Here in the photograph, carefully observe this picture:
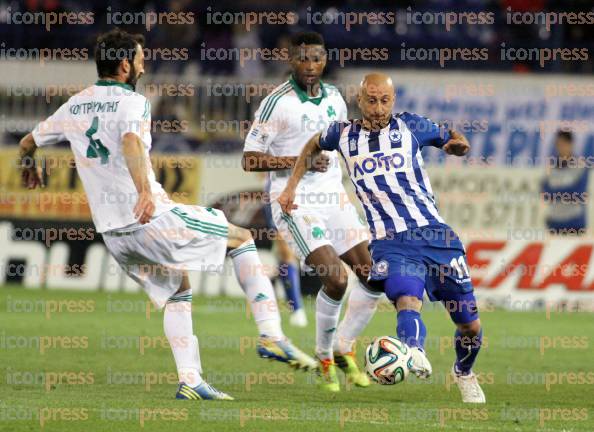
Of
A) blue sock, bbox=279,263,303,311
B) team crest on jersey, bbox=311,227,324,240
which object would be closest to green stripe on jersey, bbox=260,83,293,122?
team crest on jersey, bbox=311,227,324,240

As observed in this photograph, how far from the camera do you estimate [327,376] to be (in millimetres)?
10320

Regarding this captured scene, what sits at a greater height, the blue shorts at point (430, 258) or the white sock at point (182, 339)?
the blue shorts at point (430, 258)

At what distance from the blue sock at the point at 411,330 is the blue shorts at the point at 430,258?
1.24 ft

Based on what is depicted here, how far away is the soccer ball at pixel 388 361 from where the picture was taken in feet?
25.8

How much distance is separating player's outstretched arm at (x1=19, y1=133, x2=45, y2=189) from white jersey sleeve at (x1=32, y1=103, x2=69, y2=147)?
117 mm

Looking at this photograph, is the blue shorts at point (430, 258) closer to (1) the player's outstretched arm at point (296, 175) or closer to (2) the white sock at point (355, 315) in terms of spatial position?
(1) the player's outstretched arm at point (296, 175)

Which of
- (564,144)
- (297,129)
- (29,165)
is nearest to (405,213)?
(297,129)

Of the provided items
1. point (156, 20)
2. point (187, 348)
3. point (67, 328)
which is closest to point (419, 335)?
point (187, 348)

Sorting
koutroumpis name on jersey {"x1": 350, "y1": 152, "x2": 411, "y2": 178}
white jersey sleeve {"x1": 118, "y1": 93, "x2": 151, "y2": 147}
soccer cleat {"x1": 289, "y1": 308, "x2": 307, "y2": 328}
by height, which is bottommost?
soccer cleat {"x1": 289, "y1": 308, "x2": 307, "y2": 328}

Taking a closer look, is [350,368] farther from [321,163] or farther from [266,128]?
[266,128]

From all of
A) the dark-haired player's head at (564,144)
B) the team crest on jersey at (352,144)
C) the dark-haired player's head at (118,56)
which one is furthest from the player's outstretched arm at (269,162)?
the dark-haired player's head at (564,144)

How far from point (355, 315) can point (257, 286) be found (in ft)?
3.93

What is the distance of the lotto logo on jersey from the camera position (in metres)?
9.01

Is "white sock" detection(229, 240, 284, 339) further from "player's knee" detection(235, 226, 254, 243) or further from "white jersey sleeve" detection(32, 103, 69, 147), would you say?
"white jersey sleeve" detection(32, 103, 69, 147)
